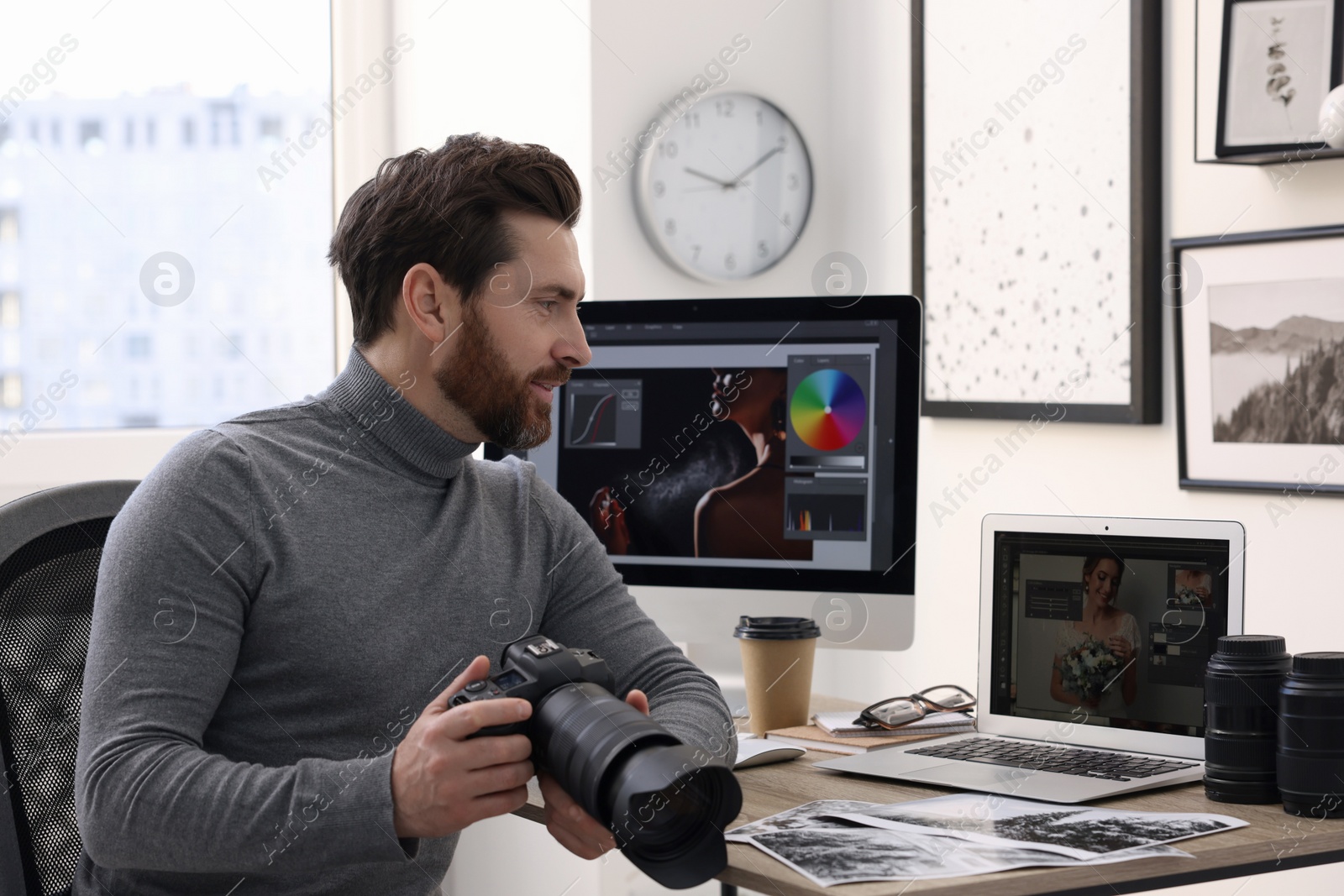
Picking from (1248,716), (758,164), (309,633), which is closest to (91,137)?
(758,164)

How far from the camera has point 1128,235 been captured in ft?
6.90

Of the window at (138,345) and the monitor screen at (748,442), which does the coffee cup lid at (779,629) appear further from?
the window at (138,345)

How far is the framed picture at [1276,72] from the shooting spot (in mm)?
1770

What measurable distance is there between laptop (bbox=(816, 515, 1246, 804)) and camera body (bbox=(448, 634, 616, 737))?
0.44m

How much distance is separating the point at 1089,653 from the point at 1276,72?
923mm

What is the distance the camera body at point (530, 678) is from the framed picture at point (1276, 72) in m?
1.32

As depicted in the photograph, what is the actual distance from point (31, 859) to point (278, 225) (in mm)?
1918

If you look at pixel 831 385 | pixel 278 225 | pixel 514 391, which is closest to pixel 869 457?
pixel 831 385

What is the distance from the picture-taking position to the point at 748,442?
1.72 m

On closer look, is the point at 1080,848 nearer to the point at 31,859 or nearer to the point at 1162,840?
the point at 1162,840

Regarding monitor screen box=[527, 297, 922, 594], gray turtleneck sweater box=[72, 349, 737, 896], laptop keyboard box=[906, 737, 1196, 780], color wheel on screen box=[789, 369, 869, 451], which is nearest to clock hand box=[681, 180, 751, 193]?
monitor screen box=[527, 297, 922, 594]

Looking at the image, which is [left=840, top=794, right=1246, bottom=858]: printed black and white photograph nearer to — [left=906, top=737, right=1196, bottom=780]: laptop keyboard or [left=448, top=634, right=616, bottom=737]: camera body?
[left=906, top=737, right=1196, bottom=780]: laptop keyboard

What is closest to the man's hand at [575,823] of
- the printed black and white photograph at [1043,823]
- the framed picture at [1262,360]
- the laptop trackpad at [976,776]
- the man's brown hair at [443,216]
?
the printed black and white photograph at [1043,823]

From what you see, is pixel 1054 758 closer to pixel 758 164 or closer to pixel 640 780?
pixel 640 780
